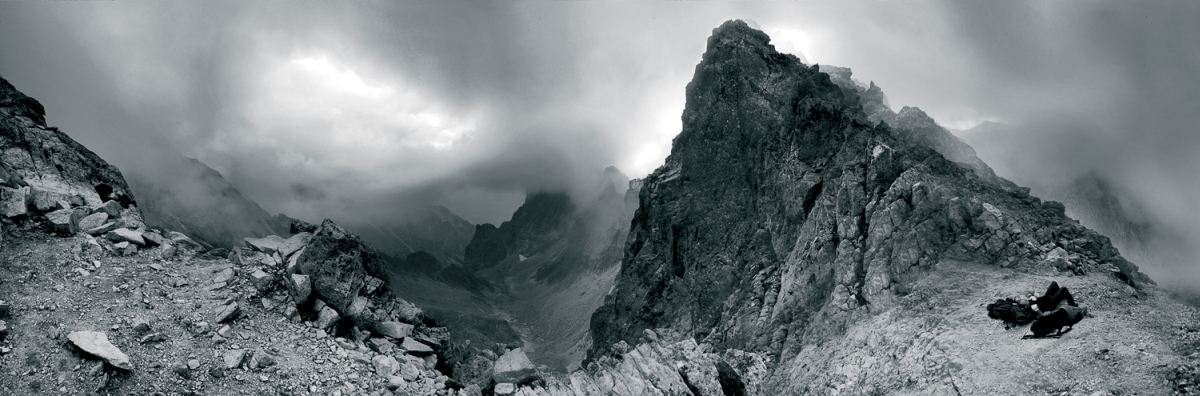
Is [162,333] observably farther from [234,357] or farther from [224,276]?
[224,276]

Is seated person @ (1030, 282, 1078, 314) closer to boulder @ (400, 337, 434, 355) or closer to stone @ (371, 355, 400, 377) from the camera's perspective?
boulder @ (400, 337, 434, 355)

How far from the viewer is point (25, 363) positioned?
12898 millimetres

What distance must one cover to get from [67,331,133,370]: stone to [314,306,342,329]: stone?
19.3 ft

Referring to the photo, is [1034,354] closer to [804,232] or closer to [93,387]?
[804,232]

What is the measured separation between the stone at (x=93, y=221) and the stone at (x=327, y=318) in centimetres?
908

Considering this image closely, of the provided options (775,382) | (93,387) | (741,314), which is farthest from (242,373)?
(741,314)

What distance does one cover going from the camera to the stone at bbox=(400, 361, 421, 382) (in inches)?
740

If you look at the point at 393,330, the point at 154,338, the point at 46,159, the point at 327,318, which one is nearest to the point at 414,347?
the point at 393,330

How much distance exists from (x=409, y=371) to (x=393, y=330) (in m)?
2.97

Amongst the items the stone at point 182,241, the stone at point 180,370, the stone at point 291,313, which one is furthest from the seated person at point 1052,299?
the stone at point 182,241

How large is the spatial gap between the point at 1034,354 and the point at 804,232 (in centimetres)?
2804

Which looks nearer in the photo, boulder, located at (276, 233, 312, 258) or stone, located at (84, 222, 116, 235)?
stone, located at (84, 222, 116, 235)

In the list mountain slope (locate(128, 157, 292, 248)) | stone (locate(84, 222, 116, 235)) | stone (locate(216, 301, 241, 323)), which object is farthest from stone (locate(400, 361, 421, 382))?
mountain slope (locate(128, 157, 292, 248))

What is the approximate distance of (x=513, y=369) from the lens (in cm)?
2381
